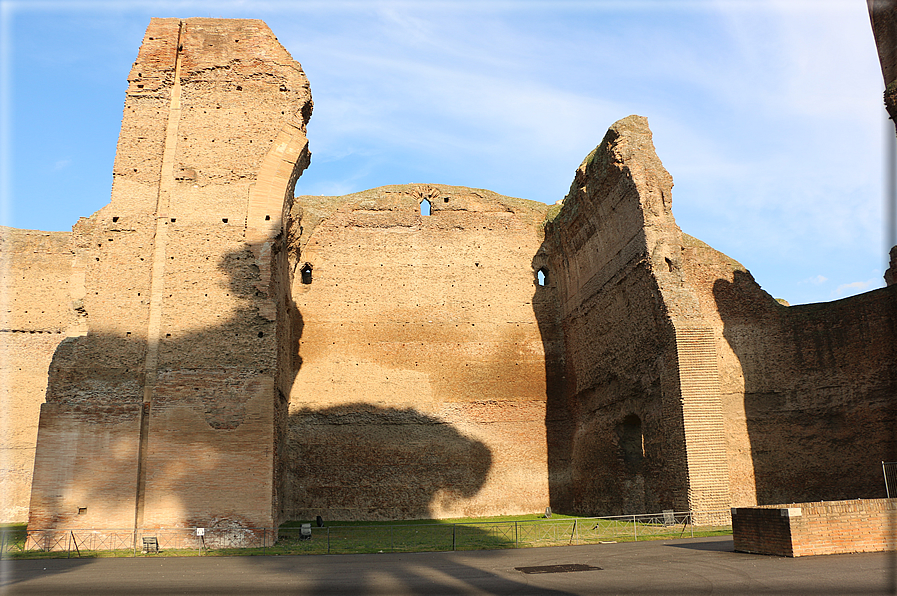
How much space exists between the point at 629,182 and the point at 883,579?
33.9 ft

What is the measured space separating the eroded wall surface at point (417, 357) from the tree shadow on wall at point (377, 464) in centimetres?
3

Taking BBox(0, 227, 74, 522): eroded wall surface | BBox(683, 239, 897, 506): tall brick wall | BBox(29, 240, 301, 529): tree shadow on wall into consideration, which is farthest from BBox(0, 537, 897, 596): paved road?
BBox(0, 227, 74, 522): eroded wall surface

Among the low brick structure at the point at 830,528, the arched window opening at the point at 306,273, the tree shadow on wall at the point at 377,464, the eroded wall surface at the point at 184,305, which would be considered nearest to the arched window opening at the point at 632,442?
the tree shadow on wall at the point at 377,464

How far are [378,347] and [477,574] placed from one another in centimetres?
1146

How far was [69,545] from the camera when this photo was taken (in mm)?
10445

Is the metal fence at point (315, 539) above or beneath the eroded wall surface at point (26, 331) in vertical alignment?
beneath

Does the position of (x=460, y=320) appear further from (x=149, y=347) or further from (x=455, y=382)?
(x=149, y=347)

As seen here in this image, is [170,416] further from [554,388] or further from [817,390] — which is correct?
[817,390]

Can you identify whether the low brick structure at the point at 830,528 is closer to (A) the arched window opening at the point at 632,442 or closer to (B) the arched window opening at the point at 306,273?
(A) the arched window opening at the point at 632,442

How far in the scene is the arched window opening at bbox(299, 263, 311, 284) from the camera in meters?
18.7

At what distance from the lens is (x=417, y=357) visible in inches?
720

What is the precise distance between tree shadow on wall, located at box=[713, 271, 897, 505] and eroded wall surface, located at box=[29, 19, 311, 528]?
11084 mm

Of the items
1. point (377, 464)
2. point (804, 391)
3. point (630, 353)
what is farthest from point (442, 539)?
point (804, 391)

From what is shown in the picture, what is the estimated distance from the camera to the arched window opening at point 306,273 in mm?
18672
